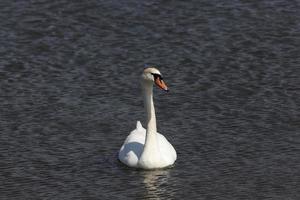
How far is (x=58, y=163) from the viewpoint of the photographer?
20.1 m

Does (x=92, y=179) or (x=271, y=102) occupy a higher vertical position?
(x=271, y=102)

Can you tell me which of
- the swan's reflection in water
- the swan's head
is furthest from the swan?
the swan's reflection in water

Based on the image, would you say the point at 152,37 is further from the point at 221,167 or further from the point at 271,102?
the point at 221,167

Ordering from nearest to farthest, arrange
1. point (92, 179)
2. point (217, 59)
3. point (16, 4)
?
point (92, 179) → point (217, 59) → point (16, 4)

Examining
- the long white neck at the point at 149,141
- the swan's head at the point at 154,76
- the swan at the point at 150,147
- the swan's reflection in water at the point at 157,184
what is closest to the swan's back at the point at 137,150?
the swan at the point at 150,147

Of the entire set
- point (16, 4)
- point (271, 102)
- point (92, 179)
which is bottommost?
point (92, 179)

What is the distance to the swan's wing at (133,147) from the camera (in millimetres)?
20156

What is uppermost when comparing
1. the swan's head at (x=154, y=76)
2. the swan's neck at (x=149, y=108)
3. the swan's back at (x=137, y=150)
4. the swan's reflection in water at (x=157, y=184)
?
the swan's head at (x=154, y=76)

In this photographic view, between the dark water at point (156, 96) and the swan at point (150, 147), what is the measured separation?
0.19 meters

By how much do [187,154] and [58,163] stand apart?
7.73 feet

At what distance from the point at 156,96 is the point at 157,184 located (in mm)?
4606

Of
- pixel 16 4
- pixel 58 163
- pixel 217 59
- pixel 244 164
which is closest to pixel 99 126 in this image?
pixel 58 163

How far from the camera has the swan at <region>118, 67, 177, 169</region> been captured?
20.0 metres

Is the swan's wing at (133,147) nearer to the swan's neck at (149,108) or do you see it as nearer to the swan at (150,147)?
the swan at (150,147)
